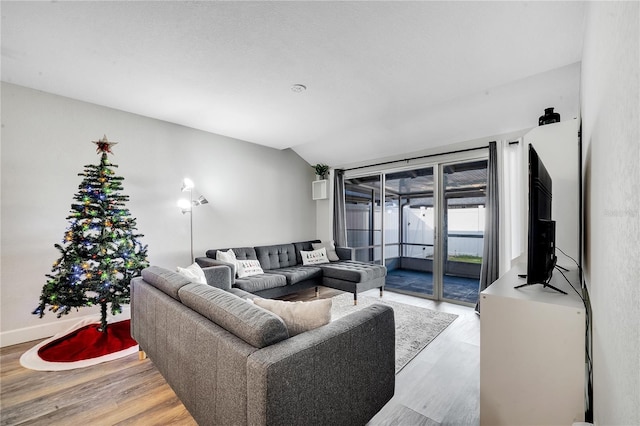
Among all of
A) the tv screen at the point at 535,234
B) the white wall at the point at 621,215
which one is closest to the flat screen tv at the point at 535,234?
the tv screen at the point at 535,234

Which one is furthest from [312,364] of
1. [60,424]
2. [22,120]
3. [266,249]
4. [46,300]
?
[22,120]

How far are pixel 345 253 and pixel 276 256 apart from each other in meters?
1.25

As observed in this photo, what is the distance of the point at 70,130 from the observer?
10.1 ft

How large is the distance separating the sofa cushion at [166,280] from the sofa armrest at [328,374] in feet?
3.27

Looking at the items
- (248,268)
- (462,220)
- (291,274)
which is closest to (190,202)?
(248,268)

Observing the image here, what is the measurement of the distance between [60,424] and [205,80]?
2.82 metres

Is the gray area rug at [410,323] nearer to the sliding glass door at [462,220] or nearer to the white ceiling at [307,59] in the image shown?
the sliding glass door at [462,220]

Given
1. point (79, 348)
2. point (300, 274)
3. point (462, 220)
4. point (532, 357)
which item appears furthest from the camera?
point (462, 220)

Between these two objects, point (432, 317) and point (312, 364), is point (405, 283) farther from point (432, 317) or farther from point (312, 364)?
point (312, 364)

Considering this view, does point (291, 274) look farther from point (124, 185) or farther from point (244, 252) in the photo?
point (124, 185)

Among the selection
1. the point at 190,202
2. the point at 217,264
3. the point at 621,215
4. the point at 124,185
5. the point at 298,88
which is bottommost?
the point at 217,264

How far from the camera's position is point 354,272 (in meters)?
3.90

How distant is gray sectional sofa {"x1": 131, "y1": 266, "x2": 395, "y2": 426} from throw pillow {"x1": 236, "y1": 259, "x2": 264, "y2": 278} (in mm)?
1940

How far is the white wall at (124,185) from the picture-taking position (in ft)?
9.09
